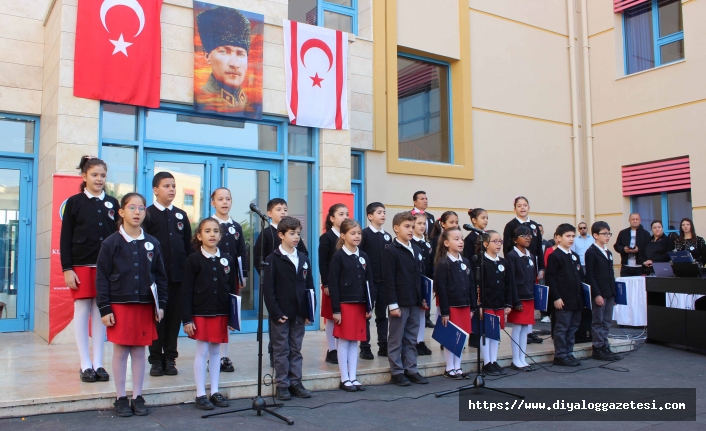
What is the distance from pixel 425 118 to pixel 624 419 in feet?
24.5

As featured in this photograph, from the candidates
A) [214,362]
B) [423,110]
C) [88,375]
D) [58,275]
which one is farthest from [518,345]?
[423,110]

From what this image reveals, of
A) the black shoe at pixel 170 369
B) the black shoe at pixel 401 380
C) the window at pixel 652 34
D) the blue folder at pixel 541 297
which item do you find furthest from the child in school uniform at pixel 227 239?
the window at pixel 652 34

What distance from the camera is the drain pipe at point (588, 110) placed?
12.9 meters

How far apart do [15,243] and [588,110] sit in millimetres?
10729

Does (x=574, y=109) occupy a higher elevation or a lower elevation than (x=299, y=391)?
higher

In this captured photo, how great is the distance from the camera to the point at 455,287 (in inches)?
257

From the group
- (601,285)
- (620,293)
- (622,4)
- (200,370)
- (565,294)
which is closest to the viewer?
(200,370)

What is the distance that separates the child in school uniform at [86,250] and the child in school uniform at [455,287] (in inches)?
128

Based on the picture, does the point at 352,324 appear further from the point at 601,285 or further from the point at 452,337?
the point at 601,285

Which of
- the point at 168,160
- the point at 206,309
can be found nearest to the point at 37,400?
the point at 206,309

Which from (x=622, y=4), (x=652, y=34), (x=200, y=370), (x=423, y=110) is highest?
(x=622, y=4)

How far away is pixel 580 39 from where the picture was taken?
13312mm

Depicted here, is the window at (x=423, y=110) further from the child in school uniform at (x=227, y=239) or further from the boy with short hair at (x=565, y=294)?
the child in school uniform at (x=227, y=239)

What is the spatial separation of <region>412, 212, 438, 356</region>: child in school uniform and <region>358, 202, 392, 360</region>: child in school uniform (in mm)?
357
